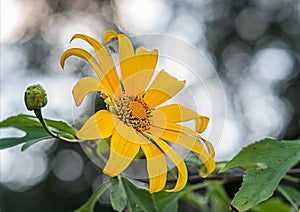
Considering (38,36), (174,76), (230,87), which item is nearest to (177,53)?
(174,76)

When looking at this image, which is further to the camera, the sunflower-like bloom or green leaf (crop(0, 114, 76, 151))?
green leaf (crop(0, 114, 76, 151))

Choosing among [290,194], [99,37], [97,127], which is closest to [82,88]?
[97,127]

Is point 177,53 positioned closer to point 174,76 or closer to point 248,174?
point 174,76

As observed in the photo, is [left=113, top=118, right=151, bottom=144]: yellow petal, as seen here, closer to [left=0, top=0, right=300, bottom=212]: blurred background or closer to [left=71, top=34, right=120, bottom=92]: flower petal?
[left=71, top=34, right=120, bottom=92]: flower petal

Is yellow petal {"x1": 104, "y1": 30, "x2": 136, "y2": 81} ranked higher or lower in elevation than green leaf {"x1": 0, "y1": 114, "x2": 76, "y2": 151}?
higher

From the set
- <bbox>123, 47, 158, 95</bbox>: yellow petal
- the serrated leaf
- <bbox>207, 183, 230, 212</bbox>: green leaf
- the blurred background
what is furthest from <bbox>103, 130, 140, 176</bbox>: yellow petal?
the blurred background

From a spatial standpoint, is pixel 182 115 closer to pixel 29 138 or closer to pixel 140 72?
pixel 140 72
